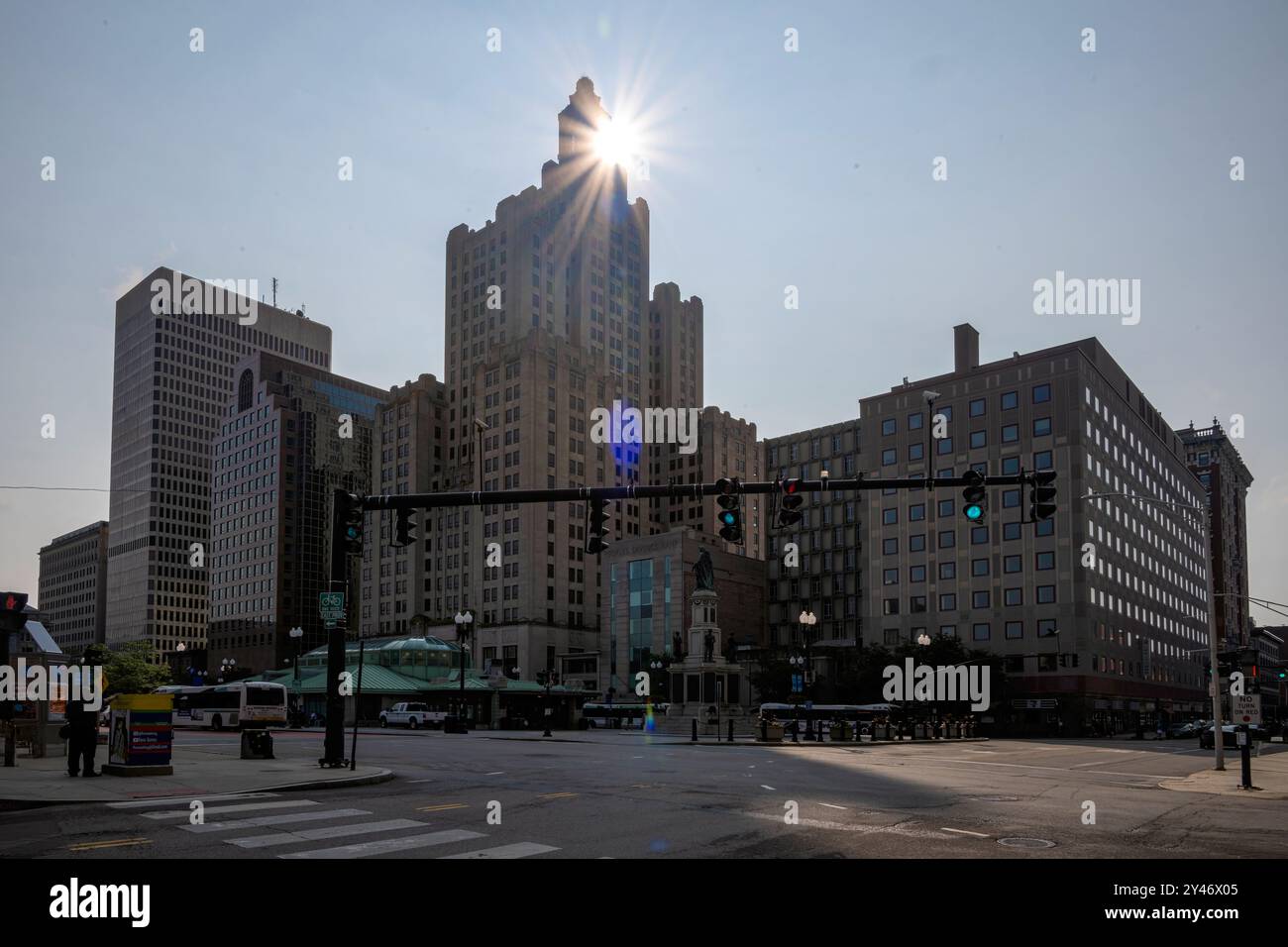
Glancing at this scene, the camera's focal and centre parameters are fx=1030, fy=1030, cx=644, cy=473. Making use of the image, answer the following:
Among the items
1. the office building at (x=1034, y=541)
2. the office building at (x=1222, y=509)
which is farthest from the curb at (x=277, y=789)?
the office building at (x=1222, y=509)

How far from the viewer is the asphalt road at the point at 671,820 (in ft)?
41.4

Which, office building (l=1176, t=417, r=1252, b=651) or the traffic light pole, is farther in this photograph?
office building (l=1176, t=417, r=1252, b=651)

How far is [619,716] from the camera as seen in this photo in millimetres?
81750

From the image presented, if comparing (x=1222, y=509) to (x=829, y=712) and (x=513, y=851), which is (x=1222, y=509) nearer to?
(x=829, y=712)

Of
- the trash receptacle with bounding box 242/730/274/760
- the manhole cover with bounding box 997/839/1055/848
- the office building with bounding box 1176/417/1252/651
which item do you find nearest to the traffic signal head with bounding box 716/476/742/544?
the manhole cover with bounding box 997/839/1055/848

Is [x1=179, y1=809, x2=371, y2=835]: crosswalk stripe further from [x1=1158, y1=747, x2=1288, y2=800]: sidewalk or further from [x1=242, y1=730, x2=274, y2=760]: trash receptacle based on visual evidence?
[x1=1158, y1=747, x2=1288, y2=800]: sidewalk

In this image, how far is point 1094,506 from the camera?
9650 centimetres

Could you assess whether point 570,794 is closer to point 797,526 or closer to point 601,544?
point 601,544

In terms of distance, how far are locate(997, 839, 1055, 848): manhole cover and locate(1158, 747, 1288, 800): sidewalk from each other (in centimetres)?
1201

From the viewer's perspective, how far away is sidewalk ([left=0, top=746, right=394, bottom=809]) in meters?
17.4

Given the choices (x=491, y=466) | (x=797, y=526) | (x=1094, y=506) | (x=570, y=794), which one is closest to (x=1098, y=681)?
(x=1094, y=506)
